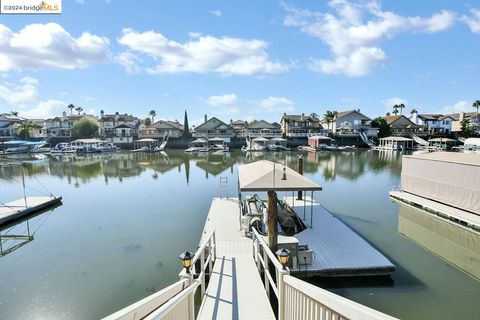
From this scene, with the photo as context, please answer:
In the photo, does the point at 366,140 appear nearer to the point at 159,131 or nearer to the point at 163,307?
the point at 159,131

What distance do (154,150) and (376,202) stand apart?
1969 inches

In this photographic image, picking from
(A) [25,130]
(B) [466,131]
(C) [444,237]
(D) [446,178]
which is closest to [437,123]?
(B) [466,131]

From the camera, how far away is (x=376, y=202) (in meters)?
18.5

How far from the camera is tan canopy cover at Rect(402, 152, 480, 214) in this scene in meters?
14.3

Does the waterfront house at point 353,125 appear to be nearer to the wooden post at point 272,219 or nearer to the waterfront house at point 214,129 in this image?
the waterfront house at point 214,129

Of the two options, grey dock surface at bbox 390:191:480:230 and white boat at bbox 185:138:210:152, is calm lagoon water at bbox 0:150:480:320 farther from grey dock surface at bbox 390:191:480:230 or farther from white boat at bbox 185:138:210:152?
white boat at bbox 185:138:210:152

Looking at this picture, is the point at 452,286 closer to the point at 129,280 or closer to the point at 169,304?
the point at 169,304

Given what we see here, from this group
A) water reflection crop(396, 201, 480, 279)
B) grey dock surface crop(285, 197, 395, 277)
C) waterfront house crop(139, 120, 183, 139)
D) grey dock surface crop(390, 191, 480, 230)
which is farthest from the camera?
waterfront house crop(139, 120, 183, 139)

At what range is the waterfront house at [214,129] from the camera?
75312 millimetres

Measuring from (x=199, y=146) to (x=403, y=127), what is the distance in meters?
54.6

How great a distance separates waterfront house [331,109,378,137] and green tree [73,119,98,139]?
62559 millimetres

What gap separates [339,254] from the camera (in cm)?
955

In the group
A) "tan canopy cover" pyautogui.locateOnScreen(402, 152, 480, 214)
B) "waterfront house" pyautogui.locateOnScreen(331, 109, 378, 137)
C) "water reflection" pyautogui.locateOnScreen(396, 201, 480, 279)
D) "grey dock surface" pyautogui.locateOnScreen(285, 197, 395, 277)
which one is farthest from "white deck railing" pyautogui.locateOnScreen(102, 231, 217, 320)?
"waterfront house" pyautogui.locateOnScreen(331, 109, 378, 137)

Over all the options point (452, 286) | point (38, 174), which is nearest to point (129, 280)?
→ point (452, 286)
